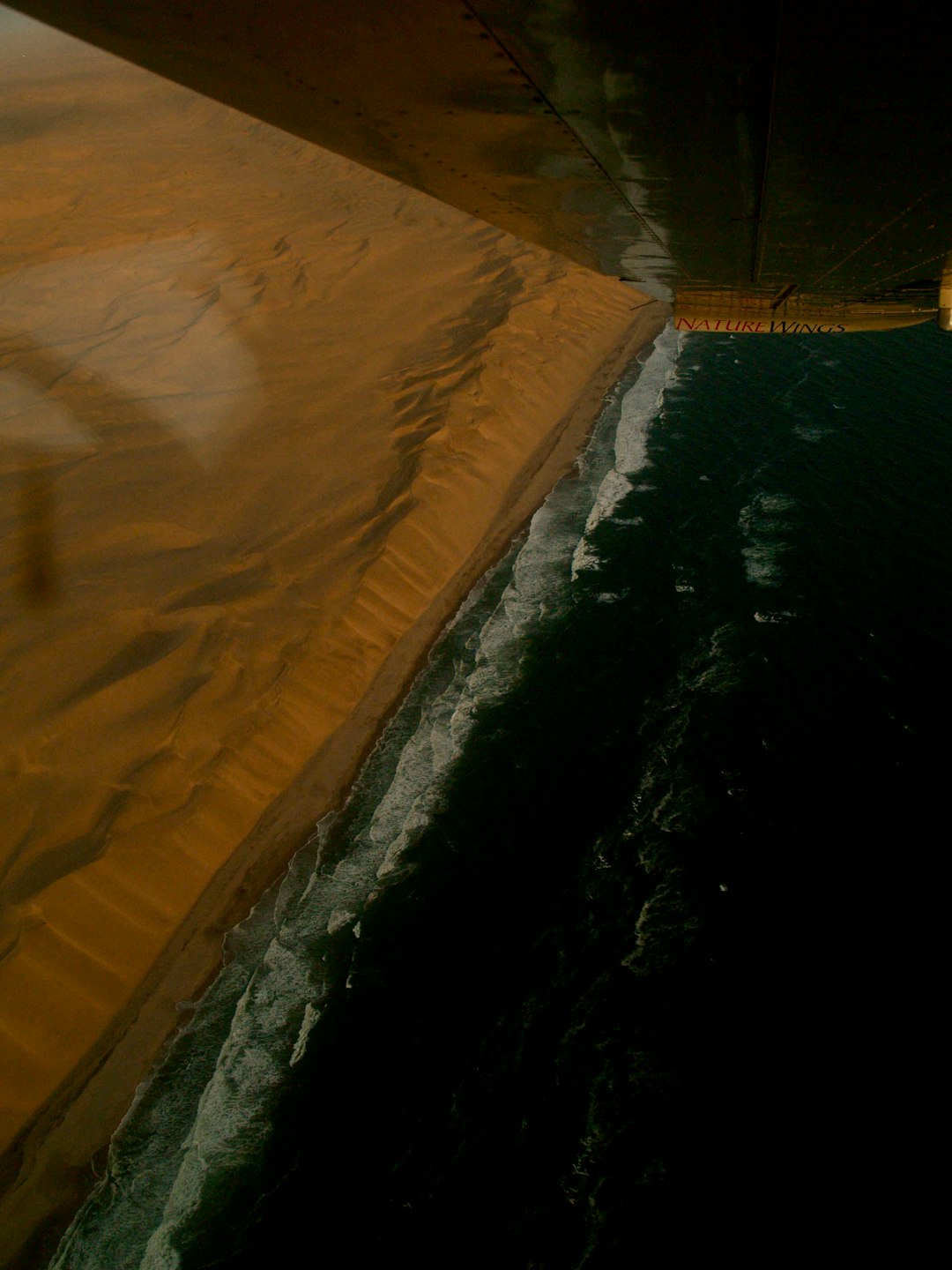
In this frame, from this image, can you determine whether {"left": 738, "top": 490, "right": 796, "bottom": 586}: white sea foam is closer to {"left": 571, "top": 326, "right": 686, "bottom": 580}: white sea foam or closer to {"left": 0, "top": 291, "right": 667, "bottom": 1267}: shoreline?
{"left": 571, "top": 326, "right": 686, "bottom": 580}: white sea foam

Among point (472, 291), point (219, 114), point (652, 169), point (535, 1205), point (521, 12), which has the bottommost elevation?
point (535, 1205)

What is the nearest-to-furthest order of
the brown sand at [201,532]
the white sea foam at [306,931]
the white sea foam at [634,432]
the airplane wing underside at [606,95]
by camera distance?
the airplane wing underside at [606,95]
the white sea foam at [306,931]
the brown sand at [201,532]
the white sea foam at [634,432]

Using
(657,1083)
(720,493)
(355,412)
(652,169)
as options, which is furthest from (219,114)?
(657,1083)

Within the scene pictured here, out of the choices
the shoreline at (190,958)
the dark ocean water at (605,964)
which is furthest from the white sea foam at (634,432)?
the shoreline at (190,958)

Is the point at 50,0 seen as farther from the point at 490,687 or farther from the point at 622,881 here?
the point at 490,687

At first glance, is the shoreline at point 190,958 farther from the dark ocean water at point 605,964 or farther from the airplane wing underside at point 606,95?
the airplane wing underside at point 606,95

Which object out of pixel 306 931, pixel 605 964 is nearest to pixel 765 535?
pixel 605 964

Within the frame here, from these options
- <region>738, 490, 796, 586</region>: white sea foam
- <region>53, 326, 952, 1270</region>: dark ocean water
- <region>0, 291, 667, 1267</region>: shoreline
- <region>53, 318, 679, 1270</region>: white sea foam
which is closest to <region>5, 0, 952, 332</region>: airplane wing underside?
<region>53, 326, 952, 1270</region>: dark ocean water
